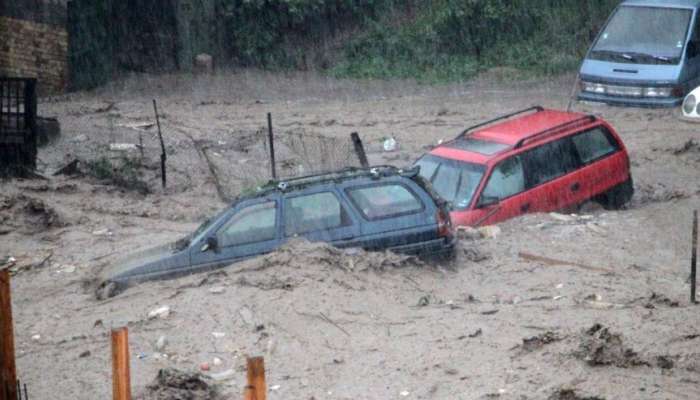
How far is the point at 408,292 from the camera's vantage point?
1260 cm

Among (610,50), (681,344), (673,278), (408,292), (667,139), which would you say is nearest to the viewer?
(681,344)

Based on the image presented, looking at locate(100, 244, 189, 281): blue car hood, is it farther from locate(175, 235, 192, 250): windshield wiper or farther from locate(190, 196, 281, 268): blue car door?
locate(190, 196, 281, 268): blue car door

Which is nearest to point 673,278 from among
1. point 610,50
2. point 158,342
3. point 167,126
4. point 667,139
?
point 158,342

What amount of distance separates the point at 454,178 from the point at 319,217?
3.04 m

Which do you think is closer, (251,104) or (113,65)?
(251,104)

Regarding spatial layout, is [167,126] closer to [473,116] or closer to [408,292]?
[473,116]

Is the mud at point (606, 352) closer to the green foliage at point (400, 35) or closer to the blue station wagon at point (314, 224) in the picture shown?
the blue station wagon at point (314, 224)

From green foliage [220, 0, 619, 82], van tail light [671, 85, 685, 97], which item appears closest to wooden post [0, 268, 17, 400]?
van tail light [671, 85, 685, 97]

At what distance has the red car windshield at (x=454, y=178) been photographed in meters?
15.3

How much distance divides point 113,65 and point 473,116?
8016mm

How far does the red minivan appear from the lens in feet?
50.3

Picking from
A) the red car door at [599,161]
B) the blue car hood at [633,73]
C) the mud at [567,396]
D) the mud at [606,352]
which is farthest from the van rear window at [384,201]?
the blue car hood at [633,73]

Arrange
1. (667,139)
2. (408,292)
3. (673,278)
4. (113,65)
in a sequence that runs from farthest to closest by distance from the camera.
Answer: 1. (113,65)
2. (667,139)
3. (673,278)
4. (408,292)

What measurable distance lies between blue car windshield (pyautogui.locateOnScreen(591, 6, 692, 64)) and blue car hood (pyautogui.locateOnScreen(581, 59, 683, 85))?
13 cm
